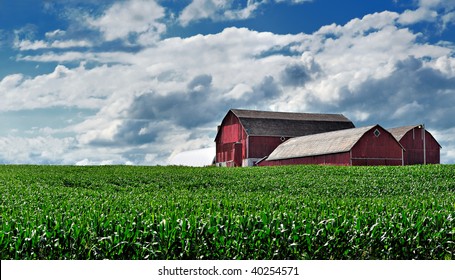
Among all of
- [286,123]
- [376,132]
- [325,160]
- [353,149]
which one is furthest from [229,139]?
[376,132]

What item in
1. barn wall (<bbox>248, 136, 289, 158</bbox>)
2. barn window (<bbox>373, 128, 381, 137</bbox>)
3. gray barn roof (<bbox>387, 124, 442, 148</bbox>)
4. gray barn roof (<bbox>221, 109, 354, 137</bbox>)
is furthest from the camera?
gray barn roof (<bbox>221, 109, 354, 137</bbox>)

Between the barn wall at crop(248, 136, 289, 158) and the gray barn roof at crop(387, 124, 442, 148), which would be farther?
the barn wall at crop(248, 136, 289, 158)

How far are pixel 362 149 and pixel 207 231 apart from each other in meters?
46.8

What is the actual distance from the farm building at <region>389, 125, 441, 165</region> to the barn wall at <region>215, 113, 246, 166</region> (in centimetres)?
1887

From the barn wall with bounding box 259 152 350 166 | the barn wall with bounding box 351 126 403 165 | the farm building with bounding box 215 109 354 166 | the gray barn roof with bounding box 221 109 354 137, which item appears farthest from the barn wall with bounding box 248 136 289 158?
the barn wall with bounding box 351 126 403 165

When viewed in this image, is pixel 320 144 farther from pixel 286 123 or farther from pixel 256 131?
pixel 286 123

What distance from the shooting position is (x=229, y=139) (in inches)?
2835

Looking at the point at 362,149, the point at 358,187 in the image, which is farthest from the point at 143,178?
the point at 362,149

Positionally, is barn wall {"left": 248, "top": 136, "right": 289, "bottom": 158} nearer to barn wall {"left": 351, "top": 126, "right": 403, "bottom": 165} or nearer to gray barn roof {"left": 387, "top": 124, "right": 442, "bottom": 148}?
gray barn roof {"left": 387, "top": 124, "right": 442, "bottom": 148}

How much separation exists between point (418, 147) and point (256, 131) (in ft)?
63.8

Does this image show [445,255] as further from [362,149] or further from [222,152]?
[222,152]

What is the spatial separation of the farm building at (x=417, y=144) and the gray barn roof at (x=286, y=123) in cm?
1118

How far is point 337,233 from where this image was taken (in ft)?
39.1

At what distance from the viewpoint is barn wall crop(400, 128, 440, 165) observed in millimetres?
63812
